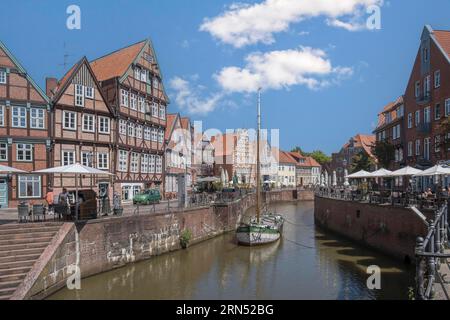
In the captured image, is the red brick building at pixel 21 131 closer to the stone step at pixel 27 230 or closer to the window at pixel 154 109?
the stone step at pixel 27 230

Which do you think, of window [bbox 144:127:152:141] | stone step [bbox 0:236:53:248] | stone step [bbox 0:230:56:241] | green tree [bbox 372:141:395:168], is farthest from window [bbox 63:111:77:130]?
green tree [bbox 372:141:395:168]

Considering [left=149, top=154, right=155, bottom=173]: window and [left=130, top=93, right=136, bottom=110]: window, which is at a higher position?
[left=130, top=93, right=136, bottom=110]: window

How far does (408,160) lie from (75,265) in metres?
33.2

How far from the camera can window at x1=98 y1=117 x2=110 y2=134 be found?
103 ft

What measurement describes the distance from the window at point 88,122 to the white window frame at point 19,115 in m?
4.35

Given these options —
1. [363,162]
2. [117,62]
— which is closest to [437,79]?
[363,162]

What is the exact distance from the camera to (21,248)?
15406 millimetres

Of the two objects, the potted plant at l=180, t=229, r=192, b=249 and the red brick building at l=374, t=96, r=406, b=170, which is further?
the red brick building at l=374, t=96, r=406, b=170

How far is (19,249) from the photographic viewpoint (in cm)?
1529

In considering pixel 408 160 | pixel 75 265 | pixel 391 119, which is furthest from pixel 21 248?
pixel 391 119

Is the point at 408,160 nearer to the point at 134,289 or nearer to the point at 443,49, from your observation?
the point at 443,49

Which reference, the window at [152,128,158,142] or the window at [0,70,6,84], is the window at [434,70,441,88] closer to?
the window at [152,128,158,142]

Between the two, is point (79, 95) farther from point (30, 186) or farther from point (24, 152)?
point (30, 186)

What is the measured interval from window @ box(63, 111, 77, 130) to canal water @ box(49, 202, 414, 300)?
41.8 feet
